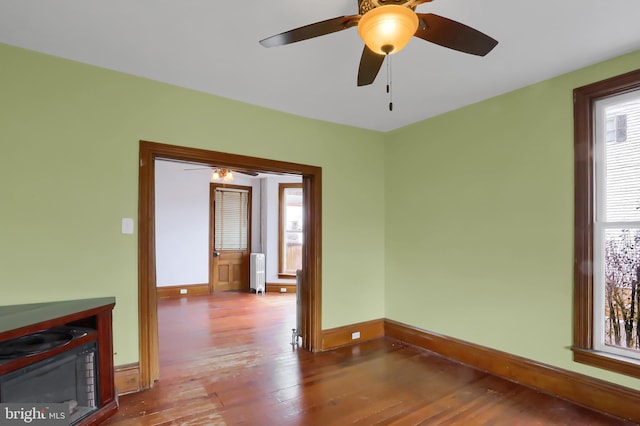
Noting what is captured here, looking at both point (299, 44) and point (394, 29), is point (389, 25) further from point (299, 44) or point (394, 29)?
point (299, 44)

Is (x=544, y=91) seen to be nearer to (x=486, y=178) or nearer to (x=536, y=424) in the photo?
(x=486, y=178)

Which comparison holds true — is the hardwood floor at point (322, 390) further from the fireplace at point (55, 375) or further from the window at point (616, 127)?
the window at point (616, 127)

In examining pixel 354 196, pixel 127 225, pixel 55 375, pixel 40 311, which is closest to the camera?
pixel 55 375

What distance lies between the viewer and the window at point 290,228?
7.31 metres

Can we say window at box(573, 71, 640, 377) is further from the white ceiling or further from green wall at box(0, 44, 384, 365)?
green wall at box(0, 44, 384, 365)

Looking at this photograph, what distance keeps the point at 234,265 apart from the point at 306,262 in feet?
13.1

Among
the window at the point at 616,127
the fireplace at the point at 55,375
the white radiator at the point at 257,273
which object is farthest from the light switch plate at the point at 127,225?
the white radiator at the point at 257,273

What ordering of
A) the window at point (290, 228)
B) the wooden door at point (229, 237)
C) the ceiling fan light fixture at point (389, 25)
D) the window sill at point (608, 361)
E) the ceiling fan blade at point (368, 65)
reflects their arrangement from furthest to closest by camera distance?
the window at point (290, 228) → the wooden door at point (229, 237) → the window sill at point (608, 361) → the ceiling fan blade at point (368, 65) → the ceiling fan light fixture at point (389, 25)

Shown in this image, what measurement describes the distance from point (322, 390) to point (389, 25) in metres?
2.74

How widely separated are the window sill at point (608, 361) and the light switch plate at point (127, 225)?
3785 mm

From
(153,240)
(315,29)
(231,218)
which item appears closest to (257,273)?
(231,218)

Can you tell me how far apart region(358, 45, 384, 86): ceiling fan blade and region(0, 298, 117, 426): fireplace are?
98.4 inches

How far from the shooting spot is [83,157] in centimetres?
258

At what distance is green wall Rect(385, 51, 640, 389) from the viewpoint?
2727mm
